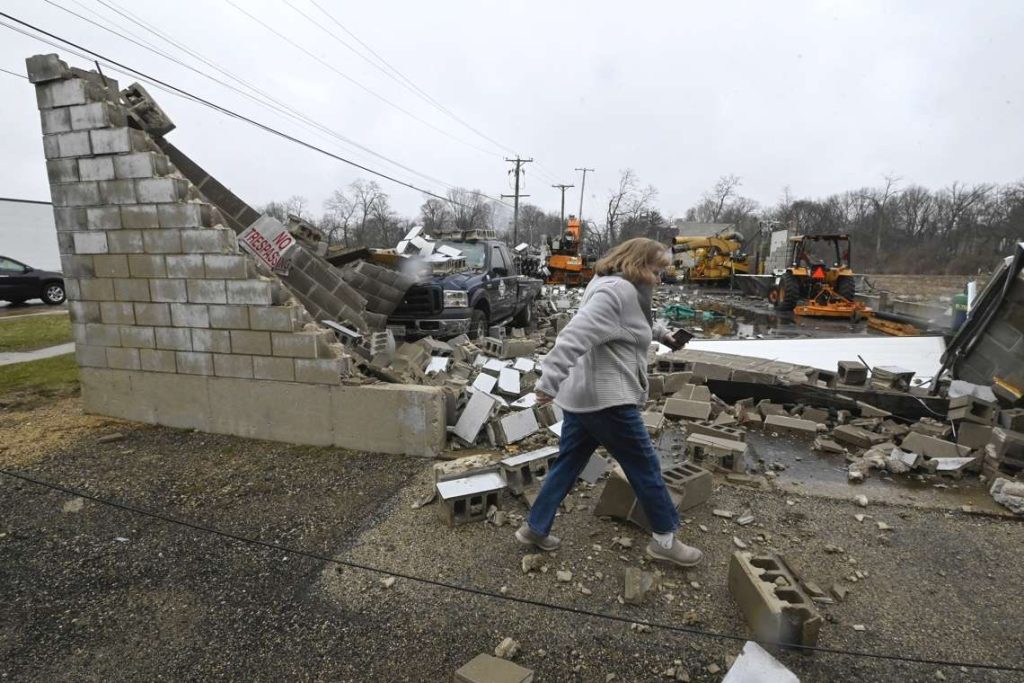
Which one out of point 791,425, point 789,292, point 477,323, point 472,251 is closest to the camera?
point 791,425

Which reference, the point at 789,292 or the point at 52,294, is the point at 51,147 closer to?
the point at 52,294

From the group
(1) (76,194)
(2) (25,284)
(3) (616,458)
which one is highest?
(1) (76,194)

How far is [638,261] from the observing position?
2.81 metres

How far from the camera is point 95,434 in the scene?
17.3 feet

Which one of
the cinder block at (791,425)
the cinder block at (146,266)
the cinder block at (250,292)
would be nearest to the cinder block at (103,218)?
the cinder block at (146,266)

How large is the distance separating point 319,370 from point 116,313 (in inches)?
90.8

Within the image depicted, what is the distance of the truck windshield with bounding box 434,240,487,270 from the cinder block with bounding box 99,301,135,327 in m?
4.92

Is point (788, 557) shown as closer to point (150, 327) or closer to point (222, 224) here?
point (222, 224)

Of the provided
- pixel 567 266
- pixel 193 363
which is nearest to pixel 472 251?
pixel 193 363

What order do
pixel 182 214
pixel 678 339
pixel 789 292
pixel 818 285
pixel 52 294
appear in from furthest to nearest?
pixel 52 294
pixel 789 292
pixel 818 285
pixel 182 214
pixel 678 339

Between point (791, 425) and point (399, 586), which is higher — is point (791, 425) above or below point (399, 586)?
above

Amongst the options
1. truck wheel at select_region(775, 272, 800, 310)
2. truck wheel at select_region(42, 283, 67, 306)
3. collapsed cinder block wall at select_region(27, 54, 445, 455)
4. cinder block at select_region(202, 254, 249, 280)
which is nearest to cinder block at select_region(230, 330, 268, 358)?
collapsed cinder block wall at select_region(27, 54, 445, 455)

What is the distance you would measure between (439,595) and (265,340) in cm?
295

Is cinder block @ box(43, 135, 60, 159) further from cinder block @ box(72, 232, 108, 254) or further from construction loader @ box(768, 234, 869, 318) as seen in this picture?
construction loader @ box(768, 234, 869, 318)
